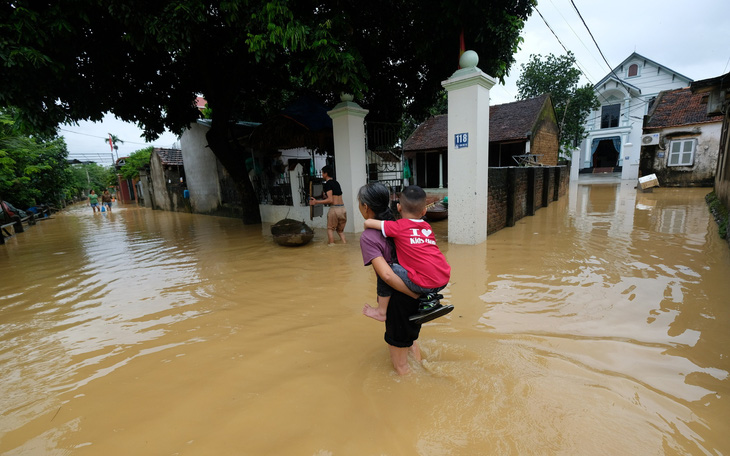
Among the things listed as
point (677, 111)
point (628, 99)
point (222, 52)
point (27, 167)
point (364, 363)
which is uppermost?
point (628, 99)

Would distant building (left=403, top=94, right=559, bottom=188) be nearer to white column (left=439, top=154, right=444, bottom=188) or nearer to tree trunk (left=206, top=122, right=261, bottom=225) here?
white column (left=439, top=154, right=444, bottom=188)

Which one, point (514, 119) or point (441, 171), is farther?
point (441, 171)

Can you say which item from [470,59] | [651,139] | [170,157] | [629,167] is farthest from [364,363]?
[629,167]

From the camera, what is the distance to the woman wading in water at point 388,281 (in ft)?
7.23

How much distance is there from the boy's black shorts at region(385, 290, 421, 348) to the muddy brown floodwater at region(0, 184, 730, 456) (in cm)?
36

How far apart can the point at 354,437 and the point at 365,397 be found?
0.35 m

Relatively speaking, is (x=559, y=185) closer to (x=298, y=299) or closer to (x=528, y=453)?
(x=298, y=299)

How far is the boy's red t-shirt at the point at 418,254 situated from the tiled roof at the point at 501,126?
17.9 m

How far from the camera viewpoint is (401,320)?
231 cm

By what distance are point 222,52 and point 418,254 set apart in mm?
9828

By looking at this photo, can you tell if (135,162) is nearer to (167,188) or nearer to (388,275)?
(167,188)

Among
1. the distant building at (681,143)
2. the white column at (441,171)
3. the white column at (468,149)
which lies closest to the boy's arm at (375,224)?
the white column at (468,149)

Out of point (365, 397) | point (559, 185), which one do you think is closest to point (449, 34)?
point (365, 397)

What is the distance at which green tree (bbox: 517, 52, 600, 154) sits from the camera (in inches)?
844
